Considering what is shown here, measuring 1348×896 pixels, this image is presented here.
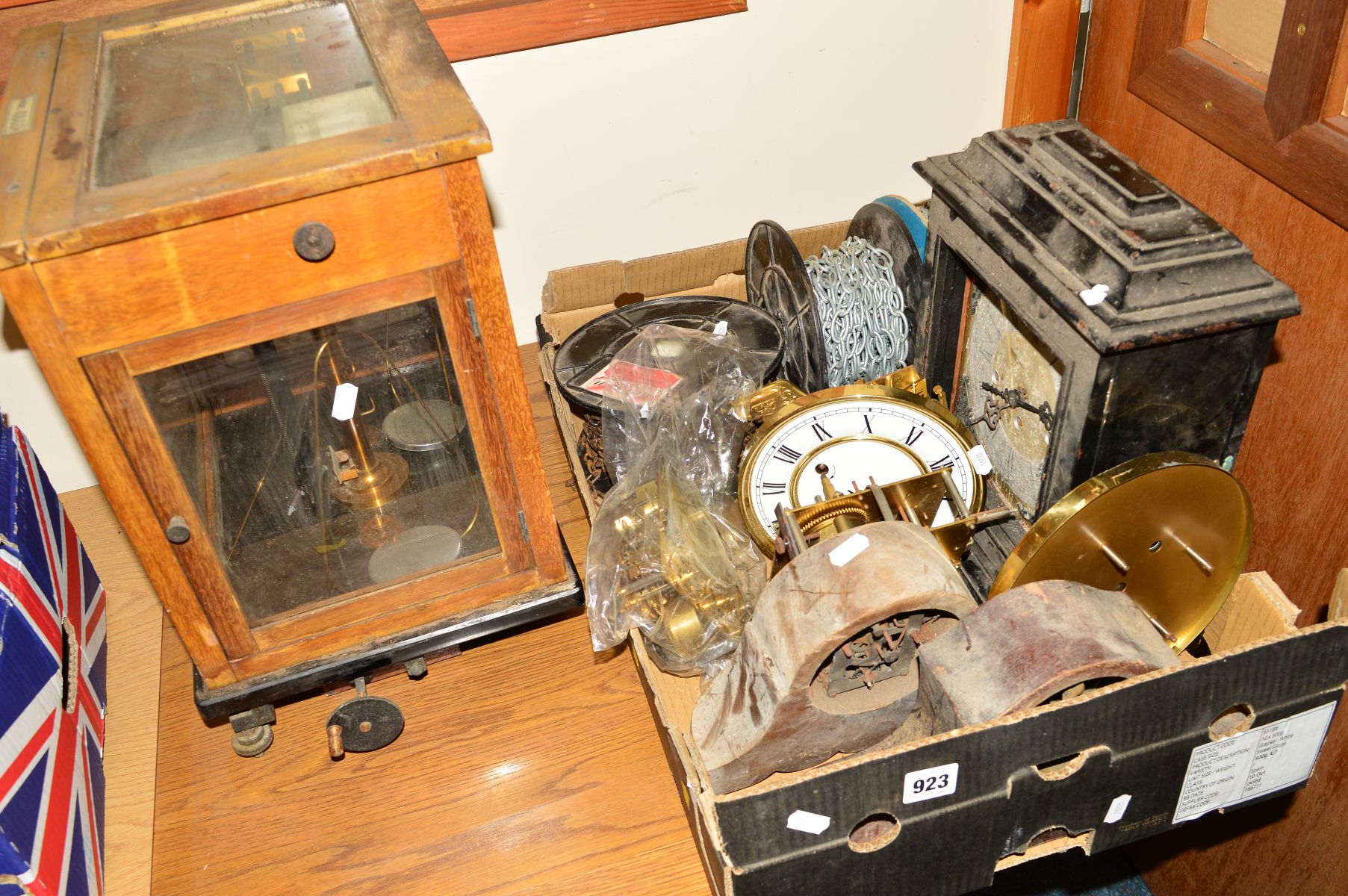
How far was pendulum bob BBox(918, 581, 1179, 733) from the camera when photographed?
90cm

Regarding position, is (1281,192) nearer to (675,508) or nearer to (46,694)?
(675,508)

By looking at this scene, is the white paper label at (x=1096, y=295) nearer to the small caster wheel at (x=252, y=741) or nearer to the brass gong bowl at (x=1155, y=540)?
the brass gong bowl at (x=1155, y=540)

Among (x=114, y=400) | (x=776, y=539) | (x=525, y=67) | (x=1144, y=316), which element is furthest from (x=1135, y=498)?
(x=525, y=67)

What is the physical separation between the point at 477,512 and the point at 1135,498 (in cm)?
67

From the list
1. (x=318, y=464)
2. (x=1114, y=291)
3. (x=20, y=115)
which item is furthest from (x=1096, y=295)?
(x=20, y=115)

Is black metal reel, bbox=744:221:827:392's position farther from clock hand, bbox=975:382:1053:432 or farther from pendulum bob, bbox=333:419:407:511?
pendulum bob, bbox=333:419:407:511

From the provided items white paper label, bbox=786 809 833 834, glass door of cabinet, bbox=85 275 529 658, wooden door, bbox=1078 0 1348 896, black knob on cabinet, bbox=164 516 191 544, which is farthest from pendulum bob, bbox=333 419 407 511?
wooden door, bbox=1078 0 1348 896

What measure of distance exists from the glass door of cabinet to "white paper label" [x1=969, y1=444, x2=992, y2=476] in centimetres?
55

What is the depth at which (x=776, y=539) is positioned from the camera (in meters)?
1.12

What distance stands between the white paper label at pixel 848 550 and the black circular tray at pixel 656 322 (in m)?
0.46

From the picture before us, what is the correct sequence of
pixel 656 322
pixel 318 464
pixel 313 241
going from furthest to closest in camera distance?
1. pixel 656 322
2. pixel 318 464
3. pixel 313 241

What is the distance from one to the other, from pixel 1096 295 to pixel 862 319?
0.42m

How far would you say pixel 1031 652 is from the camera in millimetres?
911

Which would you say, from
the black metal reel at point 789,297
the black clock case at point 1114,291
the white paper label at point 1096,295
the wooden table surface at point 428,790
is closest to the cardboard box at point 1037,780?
the wooden table surface at point 428,790
